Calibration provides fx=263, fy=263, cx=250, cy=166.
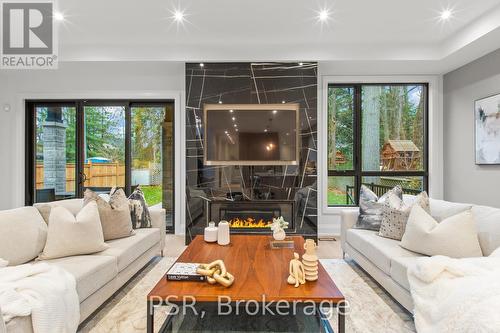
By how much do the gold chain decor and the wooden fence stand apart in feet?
10.6

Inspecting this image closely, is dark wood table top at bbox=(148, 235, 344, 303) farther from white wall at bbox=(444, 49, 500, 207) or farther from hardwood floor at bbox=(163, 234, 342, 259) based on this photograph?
white wall at bbox=(444, 49, 500, 207)

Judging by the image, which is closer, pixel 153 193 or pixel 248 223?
pixel 248 223

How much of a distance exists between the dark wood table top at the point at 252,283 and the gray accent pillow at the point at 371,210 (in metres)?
1.04

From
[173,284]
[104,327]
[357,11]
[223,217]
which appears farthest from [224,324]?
[357,11]

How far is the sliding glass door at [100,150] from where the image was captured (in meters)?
4.26

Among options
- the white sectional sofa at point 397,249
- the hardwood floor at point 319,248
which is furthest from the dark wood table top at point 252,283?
the hardwood floor at point 319,248

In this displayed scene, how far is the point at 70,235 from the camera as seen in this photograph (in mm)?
1980

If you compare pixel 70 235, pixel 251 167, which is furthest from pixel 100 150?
pixel 70 235

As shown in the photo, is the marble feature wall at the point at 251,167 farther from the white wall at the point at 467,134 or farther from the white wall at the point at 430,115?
the white wall at the point at 467,134

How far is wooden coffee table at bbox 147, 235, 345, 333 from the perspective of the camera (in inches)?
55.1

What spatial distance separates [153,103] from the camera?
167 inches

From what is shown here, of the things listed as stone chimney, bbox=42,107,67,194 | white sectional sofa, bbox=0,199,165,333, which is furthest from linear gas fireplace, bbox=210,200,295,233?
stone chimney, bbox=42,107,67,194

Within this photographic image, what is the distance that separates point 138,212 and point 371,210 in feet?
8.27

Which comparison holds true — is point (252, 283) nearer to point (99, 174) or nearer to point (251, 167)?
point (251, 167)
